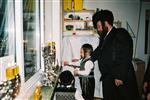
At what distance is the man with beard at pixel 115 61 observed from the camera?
282 cm

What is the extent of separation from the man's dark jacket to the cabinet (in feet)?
3.17

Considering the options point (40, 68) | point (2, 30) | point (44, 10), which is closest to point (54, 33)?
point (44, 10)

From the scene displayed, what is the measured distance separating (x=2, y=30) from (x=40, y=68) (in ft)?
4.41

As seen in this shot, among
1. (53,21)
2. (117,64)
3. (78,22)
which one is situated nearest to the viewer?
(117,64)

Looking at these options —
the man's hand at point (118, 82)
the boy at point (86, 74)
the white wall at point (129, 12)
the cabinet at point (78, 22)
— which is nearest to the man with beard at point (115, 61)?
the man's hand at point (118, 82)

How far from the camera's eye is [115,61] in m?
2.85

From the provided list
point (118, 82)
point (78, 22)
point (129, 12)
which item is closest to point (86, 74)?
point (118, 82)

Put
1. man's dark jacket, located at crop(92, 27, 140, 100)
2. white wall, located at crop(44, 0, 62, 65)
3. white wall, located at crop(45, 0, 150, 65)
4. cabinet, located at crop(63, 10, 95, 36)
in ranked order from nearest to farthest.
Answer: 1. man's dark jacket, located at crop(92, 27, 140, 100)
2. white wall, located at crop(44, 0, 62, 65)
3. cabinet, located at crop(63, 10, 95, 36)
4. white wall, located at crop(45, 0, 150, 65)

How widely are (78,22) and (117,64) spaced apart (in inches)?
54.3

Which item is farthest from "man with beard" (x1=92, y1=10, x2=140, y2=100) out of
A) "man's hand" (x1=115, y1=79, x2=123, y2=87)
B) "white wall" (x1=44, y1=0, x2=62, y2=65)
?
"white wall" (x1=44, y1=0, x2=62, y2=65)

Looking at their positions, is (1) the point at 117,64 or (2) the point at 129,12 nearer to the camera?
(1) the point at 117,64

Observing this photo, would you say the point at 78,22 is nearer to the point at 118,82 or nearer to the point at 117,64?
the point at 117,64

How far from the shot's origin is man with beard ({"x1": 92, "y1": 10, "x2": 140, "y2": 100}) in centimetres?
282

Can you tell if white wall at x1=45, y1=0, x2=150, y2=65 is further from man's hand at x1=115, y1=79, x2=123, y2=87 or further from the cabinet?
man's hand at x1=115, y1=79, x2=123, y2=87
